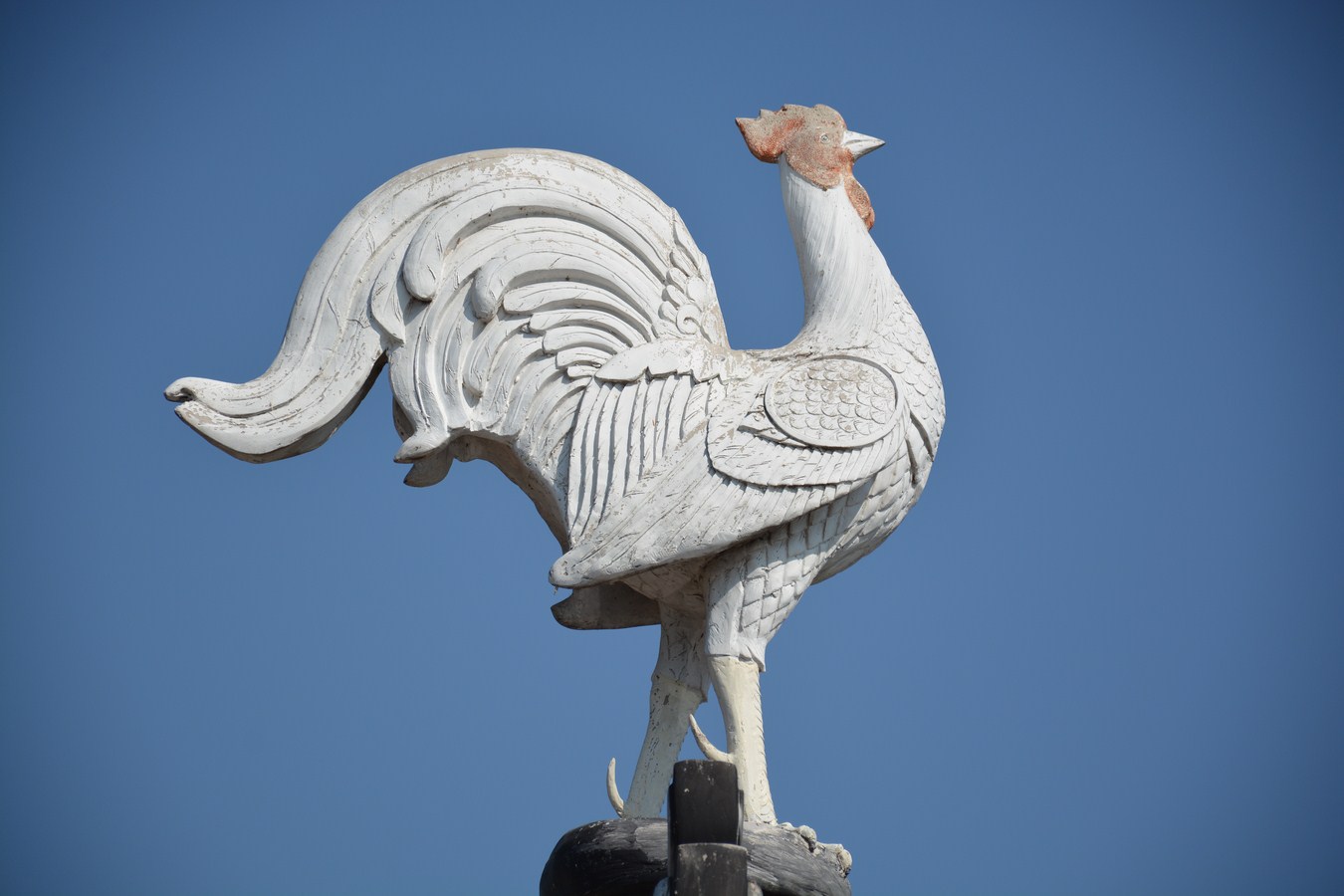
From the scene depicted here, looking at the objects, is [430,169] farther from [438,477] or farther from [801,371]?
[801,371]

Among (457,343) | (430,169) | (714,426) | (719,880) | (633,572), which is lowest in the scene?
(719,880)

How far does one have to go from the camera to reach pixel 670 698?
6.07 metres

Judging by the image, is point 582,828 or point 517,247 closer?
point 582,828

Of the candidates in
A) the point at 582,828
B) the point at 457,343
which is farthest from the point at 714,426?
the point at 582,828

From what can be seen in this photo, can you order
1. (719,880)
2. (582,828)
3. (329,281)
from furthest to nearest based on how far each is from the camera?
(329,281)
(582,828)
(719,880)

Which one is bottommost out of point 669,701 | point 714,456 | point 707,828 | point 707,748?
point 707,828

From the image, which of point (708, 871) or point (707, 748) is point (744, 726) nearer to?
point (707, 748)

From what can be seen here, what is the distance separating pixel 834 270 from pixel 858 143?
0.52 meters

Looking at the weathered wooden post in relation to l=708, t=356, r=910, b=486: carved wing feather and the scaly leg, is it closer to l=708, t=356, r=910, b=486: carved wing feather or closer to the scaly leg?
the scaly leg

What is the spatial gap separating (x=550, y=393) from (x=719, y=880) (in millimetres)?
1825

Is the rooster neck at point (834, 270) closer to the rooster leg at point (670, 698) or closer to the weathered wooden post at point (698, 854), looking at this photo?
the rooster leg at point (670, 698)

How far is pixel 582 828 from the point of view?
18.2 ft

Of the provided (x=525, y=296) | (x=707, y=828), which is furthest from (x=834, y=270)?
(x=707, y=828)

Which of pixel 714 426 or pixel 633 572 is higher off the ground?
pixel 714 426
